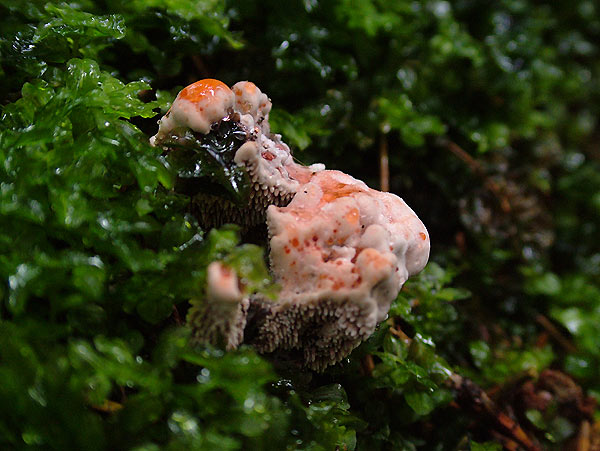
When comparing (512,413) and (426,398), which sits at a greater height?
(426,398)

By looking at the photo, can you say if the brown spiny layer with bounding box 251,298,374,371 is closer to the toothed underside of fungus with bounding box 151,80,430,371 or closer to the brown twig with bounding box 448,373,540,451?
the toothed underside of fungus with bounding box 151,80,430,371

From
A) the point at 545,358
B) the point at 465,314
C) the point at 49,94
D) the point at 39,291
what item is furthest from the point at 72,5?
the point at 545,358

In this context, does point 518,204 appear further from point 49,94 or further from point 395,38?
point 49,94

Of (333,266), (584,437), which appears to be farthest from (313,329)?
(584,437)

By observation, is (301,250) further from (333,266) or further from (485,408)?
(485,408)

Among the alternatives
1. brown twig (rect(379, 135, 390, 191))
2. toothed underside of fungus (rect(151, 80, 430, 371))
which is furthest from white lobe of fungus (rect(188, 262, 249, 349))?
brown twig (rect(379, 135, 390, 191))

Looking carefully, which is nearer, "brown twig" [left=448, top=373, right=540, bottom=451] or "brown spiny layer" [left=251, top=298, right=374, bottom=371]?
"brown spiny layer" [left=251, top=298, right=374, bottom=371]

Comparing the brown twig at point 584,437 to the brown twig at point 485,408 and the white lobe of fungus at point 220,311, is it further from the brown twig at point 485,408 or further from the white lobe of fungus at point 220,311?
Result: the white lobe of fungus at point 220,311

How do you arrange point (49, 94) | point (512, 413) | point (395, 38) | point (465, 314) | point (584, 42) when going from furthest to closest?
1. point (584, 42)
2. point (395, 38)
3. point (465, 314)
4. point (512, 413)
5. point (49, 94)
